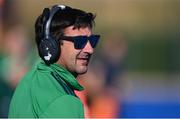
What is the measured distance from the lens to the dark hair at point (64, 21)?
10.0 feet

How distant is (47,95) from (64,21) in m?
0.43

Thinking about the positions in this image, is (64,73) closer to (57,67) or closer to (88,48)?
(57,67)

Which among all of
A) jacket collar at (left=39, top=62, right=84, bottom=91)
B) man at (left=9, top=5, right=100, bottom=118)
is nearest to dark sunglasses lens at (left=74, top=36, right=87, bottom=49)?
man at (left=9, top=5, right=100, bottom=118)

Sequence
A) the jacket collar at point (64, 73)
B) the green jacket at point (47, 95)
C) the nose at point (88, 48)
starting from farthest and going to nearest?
the nose at point (88, 48) → the jacket collar at point (64, 73) → the green jacket at point (47, 95)

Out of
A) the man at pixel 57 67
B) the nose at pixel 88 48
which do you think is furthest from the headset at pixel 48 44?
the nose at pixel 88 48

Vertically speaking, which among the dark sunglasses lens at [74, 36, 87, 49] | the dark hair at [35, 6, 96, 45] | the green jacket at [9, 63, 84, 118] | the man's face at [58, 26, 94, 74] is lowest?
the green jacket at [9, 63, 84, 118]

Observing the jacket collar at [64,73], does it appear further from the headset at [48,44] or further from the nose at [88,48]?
the nose at [88,48]

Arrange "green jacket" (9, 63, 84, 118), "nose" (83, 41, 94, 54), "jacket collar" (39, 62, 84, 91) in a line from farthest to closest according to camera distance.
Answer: "nose" (83, 41, 94, 54), "jacket collar" (39, 62, 84, 91), "green jacket" (9, 63, 84, 118)

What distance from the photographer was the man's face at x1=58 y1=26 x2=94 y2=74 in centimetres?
301

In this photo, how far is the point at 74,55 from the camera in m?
3.04

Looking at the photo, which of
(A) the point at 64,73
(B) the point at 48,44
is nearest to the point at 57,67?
(A) the point at 64,73

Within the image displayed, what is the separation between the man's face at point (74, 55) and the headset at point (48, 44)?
1.5 inches

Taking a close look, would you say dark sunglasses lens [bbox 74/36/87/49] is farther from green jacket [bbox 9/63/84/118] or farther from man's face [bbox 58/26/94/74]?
green jacket [bbox 9/63/84/118]

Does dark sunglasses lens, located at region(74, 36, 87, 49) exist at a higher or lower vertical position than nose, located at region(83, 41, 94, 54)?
higher
